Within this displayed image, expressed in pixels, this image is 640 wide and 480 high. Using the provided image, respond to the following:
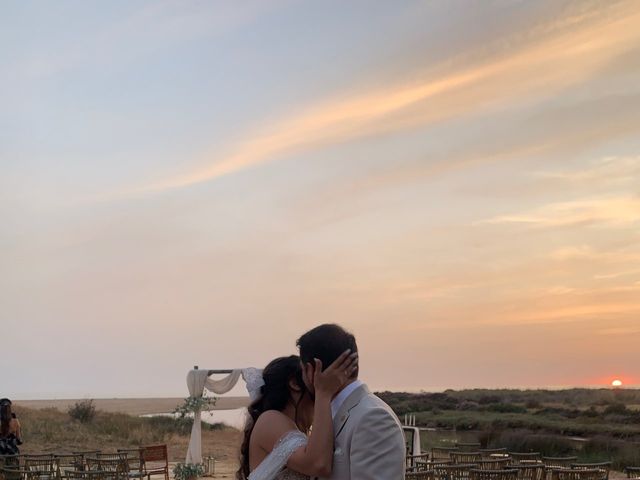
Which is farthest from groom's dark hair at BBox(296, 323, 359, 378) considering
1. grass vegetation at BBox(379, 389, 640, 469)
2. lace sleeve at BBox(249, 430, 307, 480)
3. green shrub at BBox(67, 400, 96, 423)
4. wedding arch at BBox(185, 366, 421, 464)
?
green shrub at BBox(67, 400, 96, 423)

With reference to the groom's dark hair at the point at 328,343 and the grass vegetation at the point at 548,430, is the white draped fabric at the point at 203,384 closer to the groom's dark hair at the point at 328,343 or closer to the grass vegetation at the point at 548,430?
the grass vegetation at the point at 548,430

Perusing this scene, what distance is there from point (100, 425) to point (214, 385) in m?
11.3

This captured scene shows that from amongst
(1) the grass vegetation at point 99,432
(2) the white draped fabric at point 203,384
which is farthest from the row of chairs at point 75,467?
(1) the grass vegetation at point 99,432

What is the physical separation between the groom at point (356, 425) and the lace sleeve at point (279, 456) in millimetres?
195

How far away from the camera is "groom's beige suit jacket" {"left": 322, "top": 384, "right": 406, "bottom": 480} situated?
2.01 meters

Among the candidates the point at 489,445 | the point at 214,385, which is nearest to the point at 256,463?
the point at 214,385

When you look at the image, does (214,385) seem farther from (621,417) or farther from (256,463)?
(621,417)

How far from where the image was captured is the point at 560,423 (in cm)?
2695

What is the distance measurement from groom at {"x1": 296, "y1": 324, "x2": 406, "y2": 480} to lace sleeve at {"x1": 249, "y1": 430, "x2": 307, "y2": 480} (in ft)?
0.64

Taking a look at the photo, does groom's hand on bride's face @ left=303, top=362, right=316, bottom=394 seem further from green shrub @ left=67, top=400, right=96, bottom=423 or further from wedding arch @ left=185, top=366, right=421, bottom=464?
green shrub @ left=67, top=400, right=96, bottom=423

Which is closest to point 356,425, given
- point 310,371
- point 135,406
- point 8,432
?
point 310,371

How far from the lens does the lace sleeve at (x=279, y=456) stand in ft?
7.65

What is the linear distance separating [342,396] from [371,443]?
0.56 feet

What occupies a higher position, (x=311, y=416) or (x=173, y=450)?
(x=311, y=416)
